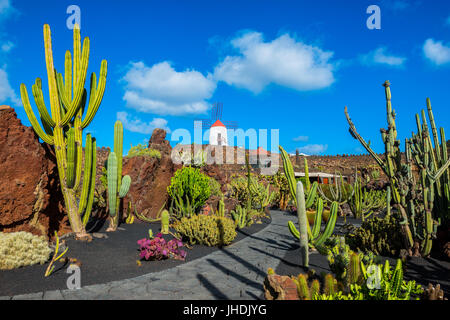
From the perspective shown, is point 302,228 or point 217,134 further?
point 217,134

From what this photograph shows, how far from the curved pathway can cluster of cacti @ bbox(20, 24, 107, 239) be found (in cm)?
310

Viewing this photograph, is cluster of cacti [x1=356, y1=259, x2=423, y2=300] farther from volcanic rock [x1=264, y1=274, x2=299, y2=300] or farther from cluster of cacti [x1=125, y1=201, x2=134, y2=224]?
cluster of cacti [x1=125, y1=201, x2=134, y2=224]

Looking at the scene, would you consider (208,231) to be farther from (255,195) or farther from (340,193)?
(340,193)

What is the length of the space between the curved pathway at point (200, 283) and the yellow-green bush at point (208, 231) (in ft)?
1.88

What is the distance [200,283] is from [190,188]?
6.06 metres

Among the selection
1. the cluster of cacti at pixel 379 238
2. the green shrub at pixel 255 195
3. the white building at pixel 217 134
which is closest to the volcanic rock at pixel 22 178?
the cluster of cacti at pixel 379 238

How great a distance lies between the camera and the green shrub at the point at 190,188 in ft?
33.9

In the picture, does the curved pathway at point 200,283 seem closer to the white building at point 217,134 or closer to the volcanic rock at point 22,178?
the volcanic rock at point 22,178

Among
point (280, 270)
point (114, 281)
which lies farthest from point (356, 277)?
point (114, 281)

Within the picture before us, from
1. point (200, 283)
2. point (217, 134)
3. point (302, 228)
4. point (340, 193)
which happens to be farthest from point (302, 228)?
point (217, 134)

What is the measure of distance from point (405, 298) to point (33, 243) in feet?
18.9

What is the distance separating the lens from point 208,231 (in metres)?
7.06

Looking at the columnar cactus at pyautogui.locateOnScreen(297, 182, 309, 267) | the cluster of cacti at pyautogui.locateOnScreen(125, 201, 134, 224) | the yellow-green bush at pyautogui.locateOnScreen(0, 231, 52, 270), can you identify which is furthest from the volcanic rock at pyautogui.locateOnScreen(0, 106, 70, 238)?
the columnar cactus at pyautogui.locateOnScreen(297, 182, 309, 267)

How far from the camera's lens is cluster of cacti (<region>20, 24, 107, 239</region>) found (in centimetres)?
669
